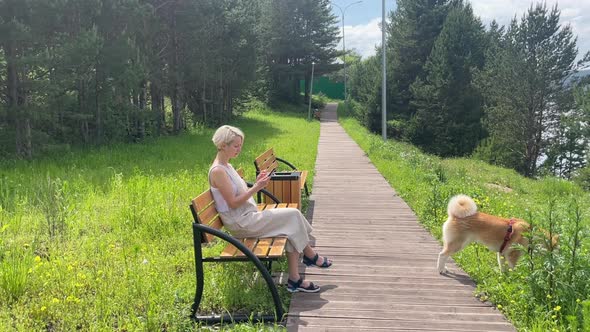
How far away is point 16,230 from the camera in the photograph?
18.5ft

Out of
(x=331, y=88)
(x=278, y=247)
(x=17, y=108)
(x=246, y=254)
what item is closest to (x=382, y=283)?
(x=278, y=247)

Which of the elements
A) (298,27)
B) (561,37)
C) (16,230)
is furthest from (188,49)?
(298,27)

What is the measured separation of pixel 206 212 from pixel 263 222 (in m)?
0.57

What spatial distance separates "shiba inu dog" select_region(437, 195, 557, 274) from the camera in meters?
4.38

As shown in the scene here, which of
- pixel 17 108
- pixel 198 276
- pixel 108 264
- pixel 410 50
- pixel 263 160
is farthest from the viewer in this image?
pixel 410 50

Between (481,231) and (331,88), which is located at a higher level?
(331,88)

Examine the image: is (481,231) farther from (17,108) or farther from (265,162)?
(17,108)

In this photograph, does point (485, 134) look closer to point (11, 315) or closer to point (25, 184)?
point (25, 184)

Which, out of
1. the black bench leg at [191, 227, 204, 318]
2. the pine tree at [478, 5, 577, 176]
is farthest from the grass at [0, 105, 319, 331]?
the pine tree at [478, 5, 577, 176]

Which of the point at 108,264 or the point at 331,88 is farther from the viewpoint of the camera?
the point at 331,88

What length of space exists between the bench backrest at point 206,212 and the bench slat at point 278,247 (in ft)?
1.81

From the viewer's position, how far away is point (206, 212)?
4031 millimetres

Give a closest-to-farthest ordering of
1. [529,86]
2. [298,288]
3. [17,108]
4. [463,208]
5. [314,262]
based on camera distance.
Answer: [298,288]
[463,208]
[314,262]
[17,108]
[529,86]

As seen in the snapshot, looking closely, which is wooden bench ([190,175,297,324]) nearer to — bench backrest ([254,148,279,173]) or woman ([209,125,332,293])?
woman ([209,125,332,293])
